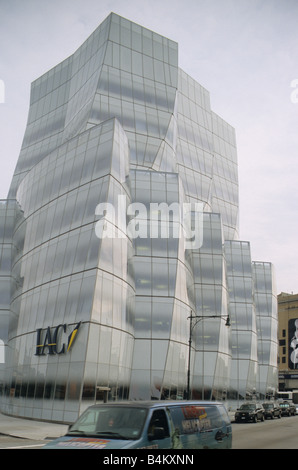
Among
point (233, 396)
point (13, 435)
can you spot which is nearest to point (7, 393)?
point (13, 435)

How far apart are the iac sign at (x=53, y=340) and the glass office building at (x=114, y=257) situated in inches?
5.4

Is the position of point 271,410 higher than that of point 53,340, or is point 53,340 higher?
point 53,340

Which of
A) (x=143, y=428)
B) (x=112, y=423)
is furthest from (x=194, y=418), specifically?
(x=112, y=423)

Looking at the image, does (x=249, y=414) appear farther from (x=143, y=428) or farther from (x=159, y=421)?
(x=143, y=428)

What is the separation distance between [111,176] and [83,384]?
16.6m

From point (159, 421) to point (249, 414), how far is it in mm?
33197

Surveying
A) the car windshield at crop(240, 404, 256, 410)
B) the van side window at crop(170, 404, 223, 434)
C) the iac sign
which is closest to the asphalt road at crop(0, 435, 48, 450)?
the van side window at crop(170, 404, 223, 434)

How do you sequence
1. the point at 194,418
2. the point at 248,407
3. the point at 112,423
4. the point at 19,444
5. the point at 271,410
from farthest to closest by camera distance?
1. the point at 271,410
2. the point at 248,407
3. the point at 19,444
4. the point at 194,418
5. the point at 112,423

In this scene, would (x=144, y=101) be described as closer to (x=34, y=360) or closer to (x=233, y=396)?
(x=34, y=360)

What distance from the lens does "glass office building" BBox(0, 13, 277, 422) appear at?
3791 cm

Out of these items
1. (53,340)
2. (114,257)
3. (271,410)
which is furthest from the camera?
(271,410)

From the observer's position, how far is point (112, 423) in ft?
35.1

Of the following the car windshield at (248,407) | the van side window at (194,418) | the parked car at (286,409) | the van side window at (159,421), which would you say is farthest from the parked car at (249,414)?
the van side window at (159,421)
